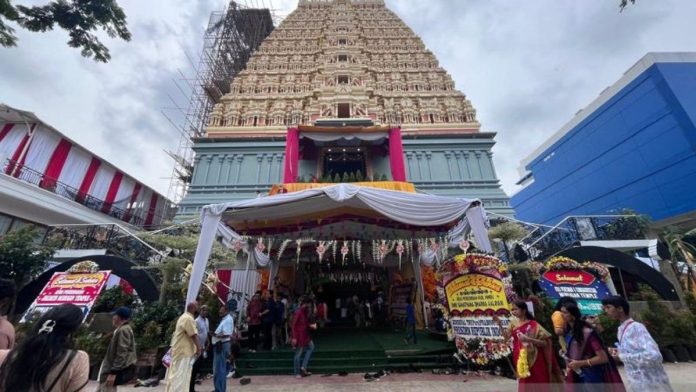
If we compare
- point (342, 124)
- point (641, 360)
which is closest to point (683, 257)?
point (641, 360)

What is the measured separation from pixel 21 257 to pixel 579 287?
1452 centimetres

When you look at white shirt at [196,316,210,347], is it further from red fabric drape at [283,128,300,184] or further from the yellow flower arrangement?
the yellow flower arrangement

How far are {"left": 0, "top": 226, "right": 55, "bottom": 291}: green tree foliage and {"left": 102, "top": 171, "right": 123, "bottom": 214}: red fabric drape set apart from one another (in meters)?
8.27

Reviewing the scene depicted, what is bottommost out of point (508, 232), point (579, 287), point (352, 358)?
point (352, 358)

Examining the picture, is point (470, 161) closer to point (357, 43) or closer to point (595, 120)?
point (357, 43)

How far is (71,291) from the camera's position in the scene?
6297 mm

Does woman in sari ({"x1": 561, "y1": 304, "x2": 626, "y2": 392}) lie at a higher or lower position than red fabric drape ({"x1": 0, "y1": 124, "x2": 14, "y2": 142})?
lower

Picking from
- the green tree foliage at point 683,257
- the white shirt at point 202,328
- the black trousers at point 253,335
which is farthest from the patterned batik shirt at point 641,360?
the green tree foliage at point 683,257

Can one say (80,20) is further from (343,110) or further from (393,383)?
(343,110)

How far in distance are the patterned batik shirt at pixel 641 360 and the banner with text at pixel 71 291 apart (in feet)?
30.0

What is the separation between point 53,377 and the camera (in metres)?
1.59

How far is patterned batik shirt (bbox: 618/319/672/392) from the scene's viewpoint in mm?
2553

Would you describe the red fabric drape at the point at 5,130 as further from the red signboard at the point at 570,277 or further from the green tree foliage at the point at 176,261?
the red signboard at the point at 570,277

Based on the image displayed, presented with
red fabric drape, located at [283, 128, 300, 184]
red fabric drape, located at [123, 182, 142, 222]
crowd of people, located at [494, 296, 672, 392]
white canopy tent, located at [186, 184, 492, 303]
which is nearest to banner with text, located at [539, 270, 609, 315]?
white canopy tent, located at [186, 184, 492, 303]
